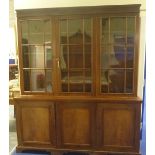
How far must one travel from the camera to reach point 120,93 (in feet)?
8.70

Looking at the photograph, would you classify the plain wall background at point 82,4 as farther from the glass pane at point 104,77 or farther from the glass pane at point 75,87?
the glass pane at point 75,87

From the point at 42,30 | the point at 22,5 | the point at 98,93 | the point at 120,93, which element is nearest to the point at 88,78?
the point at 98,93

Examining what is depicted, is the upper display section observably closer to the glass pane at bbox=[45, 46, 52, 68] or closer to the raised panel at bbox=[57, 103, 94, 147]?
the glass pane at bbox=[45, 46, 52, 68]

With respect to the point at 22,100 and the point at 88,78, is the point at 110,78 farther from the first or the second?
the point at 22,100

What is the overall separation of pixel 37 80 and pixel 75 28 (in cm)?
81

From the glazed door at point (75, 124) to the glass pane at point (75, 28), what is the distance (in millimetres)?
818

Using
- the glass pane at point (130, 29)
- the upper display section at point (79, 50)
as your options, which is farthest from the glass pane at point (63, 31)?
the glass pane at point (130, 29)

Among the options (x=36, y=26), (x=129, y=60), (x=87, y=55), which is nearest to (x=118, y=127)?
(x=129, y=60)

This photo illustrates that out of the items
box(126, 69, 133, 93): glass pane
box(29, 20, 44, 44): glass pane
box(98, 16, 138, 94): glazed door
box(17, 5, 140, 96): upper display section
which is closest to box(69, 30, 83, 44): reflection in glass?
box(17, 5, 140, 96): upper display section

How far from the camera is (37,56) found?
9.06 ft

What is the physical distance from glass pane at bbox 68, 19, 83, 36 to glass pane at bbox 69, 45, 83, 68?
5.6 inches

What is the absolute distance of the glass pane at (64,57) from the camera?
268 cm

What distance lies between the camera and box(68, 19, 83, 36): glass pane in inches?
103
